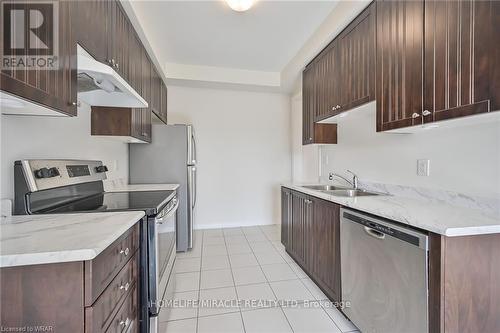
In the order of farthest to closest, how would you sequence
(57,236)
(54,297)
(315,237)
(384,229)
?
(315,237), (384,229), (57,236), (54,297)

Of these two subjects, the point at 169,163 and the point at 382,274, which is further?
the point at 169,163

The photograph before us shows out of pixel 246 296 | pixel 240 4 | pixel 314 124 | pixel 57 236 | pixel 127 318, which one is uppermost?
pixel 240 4

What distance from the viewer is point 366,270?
4.65 feet

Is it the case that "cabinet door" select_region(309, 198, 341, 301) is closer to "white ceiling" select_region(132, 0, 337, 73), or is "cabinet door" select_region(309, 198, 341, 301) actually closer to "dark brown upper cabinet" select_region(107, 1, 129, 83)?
"white ceiling" select_region(132, 0, 337, 73)

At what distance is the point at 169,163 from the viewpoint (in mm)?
2912

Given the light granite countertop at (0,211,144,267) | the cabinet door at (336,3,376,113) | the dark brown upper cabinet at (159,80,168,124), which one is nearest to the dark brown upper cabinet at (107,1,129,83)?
the light granite countertop at (0,211,144,267)

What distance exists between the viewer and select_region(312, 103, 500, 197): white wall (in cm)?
130

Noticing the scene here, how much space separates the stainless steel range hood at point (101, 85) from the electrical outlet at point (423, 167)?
6.80 feet

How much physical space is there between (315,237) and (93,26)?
2.29m

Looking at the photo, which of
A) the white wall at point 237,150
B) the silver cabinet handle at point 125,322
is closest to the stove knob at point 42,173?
the silver cabinet handle at point 125,322

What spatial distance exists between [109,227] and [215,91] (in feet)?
11.0

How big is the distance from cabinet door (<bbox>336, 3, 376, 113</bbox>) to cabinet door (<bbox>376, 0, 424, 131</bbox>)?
0.08m

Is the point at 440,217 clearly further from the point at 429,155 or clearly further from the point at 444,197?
the point at 429,155

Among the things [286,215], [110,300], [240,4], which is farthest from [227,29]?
[110,300]
